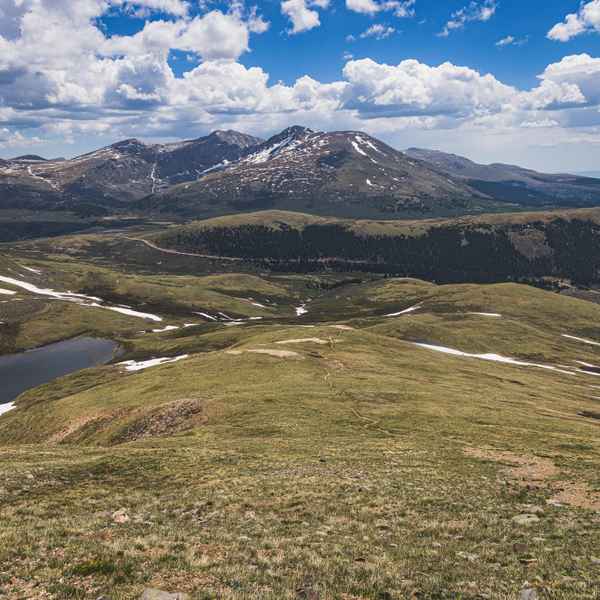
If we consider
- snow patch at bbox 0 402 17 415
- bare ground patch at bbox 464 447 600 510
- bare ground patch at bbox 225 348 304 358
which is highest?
bare ground patch at bbox 464 447 600 510

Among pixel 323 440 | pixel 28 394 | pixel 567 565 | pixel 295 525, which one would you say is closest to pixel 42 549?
pixel 295 525

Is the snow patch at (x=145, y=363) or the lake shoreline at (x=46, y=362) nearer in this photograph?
the snow patch at (x=145, y=363)

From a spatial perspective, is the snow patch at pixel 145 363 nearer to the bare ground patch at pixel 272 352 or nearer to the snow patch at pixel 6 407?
the snow patch at pixel 6 407

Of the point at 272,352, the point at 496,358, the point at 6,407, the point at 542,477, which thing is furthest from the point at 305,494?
the point at 496,358

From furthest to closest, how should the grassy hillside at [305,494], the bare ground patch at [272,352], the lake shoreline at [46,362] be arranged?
the lake shoreline at [46,362] → the bare ground patch at [272,352] → the grassy hillside at [305,494]

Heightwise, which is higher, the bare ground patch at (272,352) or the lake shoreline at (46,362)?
the bare ground patch at (272,352)

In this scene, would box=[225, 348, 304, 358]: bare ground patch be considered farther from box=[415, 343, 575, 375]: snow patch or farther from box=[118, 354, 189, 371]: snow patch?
box=[415, 343, 575, 375]: snow patch

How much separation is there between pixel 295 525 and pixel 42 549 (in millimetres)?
11670

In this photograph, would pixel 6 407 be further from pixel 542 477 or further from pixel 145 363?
pixel 542 477

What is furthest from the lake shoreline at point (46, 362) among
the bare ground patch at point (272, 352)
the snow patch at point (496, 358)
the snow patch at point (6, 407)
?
the snow patch at point (496, 358)

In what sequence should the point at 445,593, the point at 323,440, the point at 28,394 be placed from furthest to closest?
the point at 28,394 < the point at 323,440 < the point at 445,593

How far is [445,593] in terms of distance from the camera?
56.2 feet

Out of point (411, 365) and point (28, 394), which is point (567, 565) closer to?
point (411, 365)

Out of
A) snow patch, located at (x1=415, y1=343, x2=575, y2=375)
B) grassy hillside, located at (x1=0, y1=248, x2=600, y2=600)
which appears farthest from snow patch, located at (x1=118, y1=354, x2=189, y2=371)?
snow patch, located at (x1=415, y1=343, x2=575, y2=375)
